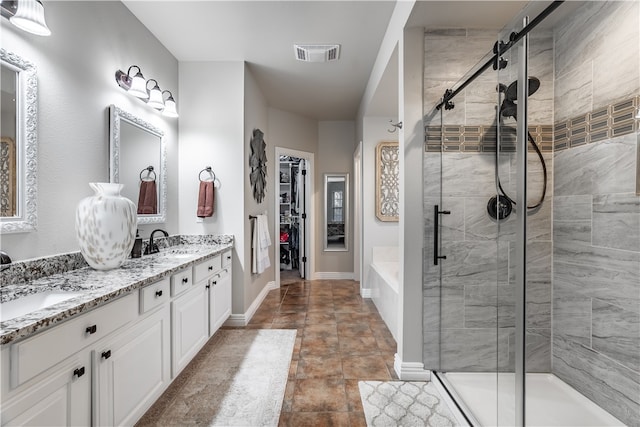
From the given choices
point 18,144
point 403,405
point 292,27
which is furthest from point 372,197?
point 18,144

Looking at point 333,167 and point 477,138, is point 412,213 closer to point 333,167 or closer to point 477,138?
point 477,138

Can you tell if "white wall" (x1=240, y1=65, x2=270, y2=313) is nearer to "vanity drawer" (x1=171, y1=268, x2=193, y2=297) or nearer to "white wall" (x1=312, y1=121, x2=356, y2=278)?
"white wall" (x1=312, y1=121, x2=356, y2=278)

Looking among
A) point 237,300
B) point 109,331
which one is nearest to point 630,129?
point 109,331

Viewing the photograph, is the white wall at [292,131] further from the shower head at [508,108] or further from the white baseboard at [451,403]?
the white baseboard at [451,403]

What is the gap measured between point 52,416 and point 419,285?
79.3 inches

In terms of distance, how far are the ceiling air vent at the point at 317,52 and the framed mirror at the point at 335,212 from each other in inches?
96.5

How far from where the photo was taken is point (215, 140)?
3.27m

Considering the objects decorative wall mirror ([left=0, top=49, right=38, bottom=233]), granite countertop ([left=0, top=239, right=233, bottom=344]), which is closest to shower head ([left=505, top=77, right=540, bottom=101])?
granite countertop ([left=0, top=239, right=233, bottom=344])

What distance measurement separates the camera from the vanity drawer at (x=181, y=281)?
197 cm

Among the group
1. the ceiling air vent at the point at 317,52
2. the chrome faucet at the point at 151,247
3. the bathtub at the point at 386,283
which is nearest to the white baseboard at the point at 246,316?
the chrome faucet at the point at 151,247

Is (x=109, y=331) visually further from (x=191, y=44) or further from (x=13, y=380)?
(x=191, y=44)

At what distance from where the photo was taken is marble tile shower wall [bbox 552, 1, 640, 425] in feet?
5.57

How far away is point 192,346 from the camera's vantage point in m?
2.24

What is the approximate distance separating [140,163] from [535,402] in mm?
3116
